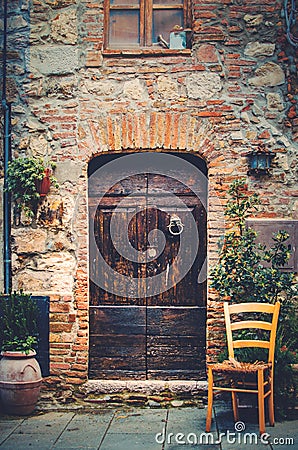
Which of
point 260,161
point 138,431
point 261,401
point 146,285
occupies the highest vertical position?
point 260,161

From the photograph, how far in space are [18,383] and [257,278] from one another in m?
2.23

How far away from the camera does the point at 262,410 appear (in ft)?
16.2

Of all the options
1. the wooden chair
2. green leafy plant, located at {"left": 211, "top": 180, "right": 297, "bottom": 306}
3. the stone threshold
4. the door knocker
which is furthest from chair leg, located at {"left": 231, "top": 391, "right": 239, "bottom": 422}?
the door knocker

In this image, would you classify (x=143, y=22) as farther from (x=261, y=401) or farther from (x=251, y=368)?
(x=261, y=401)

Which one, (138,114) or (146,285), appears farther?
(146,285)

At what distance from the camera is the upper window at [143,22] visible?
624cm

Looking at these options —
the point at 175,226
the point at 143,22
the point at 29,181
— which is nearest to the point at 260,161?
the point at 175,226

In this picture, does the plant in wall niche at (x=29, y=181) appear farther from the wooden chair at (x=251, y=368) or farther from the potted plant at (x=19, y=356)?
the wooden chair at (x=251, y=368)

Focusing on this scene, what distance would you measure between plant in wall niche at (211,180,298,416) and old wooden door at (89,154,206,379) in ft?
1.29

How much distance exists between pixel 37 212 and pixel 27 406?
176 cm

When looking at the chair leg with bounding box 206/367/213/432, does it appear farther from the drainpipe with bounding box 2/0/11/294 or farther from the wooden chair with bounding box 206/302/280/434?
the drainpipe with bounding box 2/0/11/294

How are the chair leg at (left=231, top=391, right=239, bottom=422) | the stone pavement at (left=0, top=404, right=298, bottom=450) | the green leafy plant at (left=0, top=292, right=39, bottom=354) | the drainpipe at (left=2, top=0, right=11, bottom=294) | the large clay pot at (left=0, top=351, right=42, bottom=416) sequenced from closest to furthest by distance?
the stone pavement at (left=0, top=404, right=298, bottom=450) → the chair leg at (left=231, top=391, right=239, bottom=422) → the large clay pot at (left=0, top=351, right=42, bottom=416) → the green leafy plant at (left=0, top=292, right=39, bottom=354) → the drainpipe at (left=2, top=0, right=11, bottom=294)

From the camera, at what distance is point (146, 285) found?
20.5 ft

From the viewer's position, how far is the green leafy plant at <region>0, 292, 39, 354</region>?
5.75m
